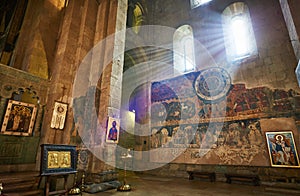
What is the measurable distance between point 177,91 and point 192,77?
3.90 ft

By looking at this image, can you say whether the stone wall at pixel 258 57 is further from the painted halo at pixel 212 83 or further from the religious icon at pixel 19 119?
the religious icon at pixel 19 119

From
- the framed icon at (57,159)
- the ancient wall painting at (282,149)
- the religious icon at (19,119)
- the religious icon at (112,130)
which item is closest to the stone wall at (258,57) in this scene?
the ancient wall painting at (282,149)

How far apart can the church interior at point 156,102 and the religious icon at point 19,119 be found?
0.03 metres

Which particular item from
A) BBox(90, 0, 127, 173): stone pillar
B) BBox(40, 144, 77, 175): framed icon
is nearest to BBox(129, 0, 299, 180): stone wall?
BBox(90, 0, 127, 173): stone pillar

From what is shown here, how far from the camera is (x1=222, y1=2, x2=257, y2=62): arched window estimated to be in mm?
8352

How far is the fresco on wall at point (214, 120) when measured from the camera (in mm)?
6891

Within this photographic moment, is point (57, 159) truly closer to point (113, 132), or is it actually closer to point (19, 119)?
point (113, 132)

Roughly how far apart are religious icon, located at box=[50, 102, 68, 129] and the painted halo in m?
6.57

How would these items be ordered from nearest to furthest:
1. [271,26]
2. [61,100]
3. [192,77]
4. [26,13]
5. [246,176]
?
[246,176]
[61,100]
[271,26]
[26,13]
[192,77]

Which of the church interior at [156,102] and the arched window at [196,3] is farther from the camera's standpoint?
the arched window at [196,3]

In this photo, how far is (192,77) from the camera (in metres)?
9.36

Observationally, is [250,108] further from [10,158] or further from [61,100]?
[10,158]

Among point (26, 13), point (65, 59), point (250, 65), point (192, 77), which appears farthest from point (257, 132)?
point (26, 13)

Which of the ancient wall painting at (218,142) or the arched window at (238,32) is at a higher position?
the arched window at (238,32)
